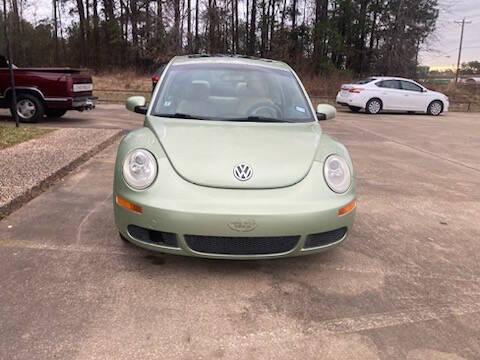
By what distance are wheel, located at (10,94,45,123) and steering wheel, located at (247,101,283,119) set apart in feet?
26.7

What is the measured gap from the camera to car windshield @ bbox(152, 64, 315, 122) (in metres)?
4.23

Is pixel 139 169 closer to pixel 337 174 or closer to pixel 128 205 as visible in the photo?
pixel 128 205

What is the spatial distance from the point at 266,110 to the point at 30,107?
8.38 meters

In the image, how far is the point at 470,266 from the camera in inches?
151

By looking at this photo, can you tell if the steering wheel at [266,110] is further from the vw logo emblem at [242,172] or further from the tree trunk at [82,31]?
the tree trunk at [82,31]

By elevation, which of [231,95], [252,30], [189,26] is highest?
[189,26]

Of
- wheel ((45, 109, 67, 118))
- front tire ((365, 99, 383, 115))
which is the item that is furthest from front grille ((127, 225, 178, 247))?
front tire ((365, 99, 383, 115))

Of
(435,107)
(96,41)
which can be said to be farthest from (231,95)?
(96,41)

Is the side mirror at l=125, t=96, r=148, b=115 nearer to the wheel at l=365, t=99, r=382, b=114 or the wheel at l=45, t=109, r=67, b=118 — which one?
the wheel at l=45, t=109, r=67, b=118

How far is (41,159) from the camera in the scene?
6.64 metres

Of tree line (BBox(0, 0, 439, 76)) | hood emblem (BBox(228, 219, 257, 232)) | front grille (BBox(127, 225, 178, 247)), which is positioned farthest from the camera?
tree line (BBox(0, 0, 439, 76))

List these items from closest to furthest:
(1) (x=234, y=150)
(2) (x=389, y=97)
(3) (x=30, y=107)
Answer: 1. (1) (x=234, y=150)
2. (3) (x=30, y=107)
3. (2) (x=389, y=97)

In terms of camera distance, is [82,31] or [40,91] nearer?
[40,91]

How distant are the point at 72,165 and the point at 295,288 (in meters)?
4.39
